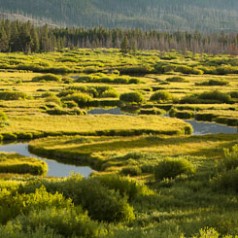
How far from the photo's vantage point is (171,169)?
3116 centimetres

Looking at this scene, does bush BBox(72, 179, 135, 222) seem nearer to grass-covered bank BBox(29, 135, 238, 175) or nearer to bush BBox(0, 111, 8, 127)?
grass-covered bank BBox(29, 135, 238, 175)

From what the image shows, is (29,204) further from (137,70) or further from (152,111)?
(137,70)

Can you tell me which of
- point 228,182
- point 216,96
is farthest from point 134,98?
point 228,182

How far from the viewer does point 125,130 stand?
5272cm

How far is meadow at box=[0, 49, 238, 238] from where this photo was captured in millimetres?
18094

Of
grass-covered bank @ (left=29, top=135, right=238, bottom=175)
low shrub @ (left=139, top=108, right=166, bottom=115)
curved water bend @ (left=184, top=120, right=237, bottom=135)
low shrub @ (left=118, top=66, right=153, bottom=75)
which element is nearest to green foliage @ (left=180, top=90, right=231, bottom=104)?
low shrub @ (left=139, top=108, right=166, bottom=115)

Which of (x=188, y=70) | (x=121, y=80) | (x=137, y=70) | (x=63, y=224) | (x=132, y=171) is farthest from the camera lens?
(x=137, y=70)

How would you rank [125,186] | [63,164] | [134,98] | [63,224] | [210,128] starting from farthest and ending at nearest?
[134,98] → [210,128] → [63,164] → [125,186] → [63,224]

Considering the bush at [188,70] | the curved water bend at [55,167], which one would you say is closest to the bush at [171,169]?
the curved water bend at [55,167]

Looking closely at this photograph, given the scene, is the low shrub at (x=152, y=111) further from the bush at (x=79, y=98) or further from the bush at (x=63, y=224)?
the bush at (x=63, y=224)

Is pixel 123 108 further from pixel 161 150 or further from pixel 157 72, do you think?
pixel 157 72

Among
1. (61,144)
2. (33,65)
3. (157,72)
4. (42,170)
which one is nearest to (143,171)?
(42,170)

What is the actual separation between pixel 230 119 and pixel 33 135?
2398 centimetres

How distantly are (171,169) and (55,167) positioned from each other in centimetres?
1105
